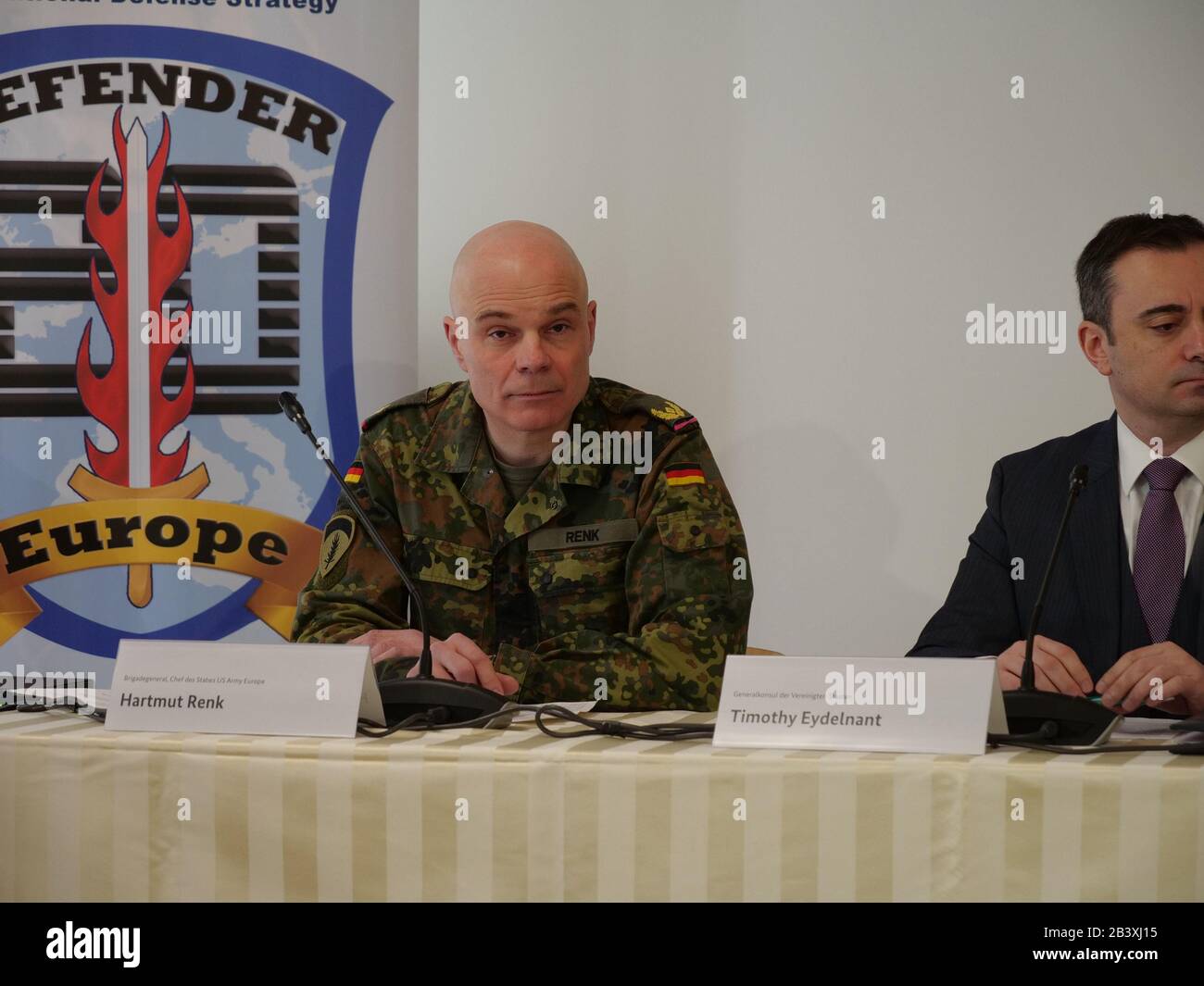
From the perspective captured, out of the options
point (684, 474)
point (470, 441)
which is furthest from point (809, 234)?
point (470, 441)

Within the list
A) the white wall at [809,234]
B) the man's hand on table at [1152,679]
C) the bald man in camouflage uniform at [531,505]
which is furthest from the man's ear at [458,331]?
the man's hand on table at [1152,679]

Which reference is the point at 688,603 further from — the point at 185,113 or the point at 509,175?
the point at 185,113

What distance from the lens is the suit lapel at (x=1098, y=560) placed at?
2070 mm

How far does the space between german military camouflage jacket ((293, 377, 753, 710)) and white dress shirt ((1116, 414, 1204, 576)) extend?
64 cm

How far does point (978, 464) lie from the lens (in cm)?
279

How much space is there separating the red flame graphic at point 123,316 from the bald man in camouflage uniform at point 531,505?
1.95ft

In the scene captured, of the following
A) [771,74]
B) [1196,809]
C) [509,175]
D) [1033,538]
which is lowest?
[1196,809]

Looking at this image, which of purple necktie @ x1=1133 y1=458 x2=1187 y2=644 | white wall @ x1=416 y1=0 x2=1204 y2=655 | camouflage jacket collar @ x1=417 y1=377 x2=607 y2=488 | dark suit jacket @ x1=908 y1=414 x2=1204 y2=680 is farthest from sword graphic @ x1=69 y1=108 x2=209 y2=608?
purple necktie @ x1=1133 y1=458 x2=1187 y2=644

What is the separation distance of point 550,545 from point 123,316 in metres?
1.13

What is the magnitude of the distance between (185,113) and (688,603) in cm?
157

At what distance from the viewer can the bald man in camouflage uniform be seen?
2.11m

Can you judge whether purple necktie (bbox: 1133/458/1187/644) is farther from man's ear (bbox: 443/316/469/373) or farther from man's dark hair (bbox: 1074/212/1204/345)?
man's ear (bbox: 443/316/469/373)

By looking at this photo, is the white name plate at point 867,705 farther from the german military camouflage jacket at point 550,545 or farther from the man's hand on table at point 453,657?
the german military camouflage jacket at point 550,545

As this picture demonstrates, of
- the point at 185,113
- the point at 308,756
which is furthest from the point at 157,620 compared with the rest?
the point at 308,756
